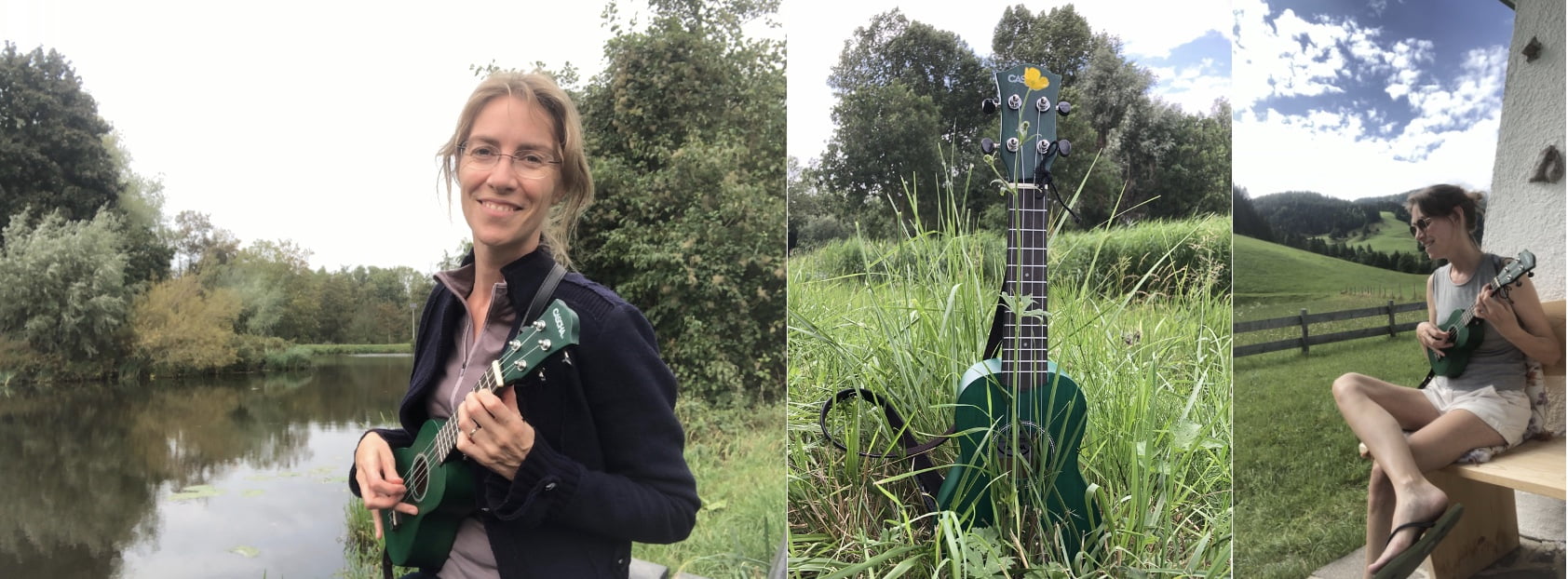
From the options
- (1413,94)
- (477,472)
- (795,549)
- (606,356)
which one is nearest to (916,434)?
(795,549)

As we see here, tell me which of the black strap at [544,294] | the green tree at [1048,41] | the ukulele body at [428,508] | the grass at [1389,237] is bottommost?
the ukulele body at [428,508]

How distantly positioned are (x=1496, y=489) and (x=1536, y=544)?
0.15 m

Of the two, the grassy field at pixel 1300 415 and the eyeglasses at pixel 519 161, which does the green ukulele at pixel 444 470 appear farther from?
the grassy field at pixel 1300 415

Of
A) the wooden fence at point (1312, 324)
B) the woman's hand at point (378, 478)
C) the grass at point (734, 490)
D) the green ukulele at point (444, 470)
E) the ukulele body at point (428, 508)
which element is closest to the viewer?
the green ukulele at point (444, 470)

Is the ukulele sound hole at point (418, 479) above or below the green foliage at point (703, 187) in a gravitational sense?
below

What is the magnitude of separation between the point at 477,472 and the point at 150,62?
1.54 m

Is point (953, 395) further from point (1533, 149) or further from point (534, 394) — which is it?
point (1533, 149)

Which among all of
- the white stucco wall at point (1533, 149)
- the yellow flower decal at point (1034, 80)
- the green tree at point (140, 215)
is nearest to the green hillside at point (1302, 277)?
the white stucco wall at point (1533, 149)

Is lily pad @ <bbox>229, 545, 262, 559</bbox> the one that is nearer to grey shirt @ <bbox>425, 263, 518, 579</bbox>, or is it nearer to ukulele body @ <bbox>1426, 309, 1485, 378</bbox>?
grey shirt @ <bbox>425, 263, 518, 579</bbox>

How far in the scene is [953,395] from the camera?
2660 mm

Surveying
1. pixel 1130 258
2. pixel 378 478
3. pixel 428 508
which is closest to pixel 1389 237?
pixel 1130 258

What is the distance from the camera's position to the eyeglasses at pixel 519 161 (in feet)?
7.31

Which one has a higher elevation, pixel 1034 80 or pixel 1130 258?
pixel 1034 80

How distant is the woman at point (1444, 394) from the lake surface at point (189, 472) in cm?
263
